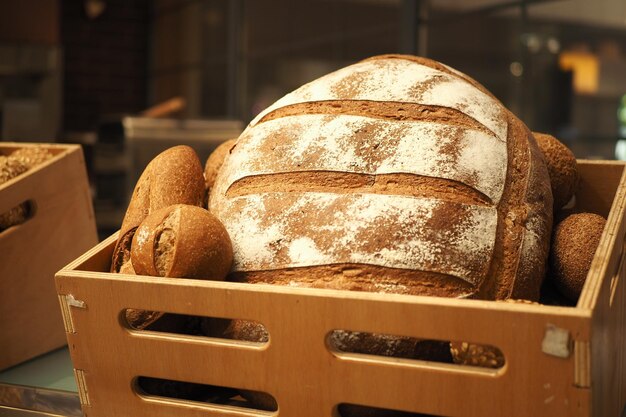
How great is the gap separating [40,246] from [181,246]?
1.87ft

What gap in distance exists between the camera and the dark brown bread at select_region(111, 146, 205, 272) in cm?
110

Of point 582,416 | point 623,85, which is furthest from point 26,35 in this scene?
point 582,416

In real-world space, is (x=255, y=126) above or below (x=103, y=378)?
above

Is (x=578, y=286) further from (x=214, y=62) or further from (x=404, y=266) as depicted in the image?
(x=214, y=62)

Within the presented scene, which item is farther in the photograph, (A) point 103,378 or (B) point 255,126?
(B) point 255,126

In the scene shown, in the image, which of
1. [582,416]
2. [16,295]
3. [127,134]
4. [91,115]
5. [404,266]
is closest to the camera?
[582,416]

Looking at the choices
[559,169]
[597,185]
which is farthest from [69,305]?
[597,185]

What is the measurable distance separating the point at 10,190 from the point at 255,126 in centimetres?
45

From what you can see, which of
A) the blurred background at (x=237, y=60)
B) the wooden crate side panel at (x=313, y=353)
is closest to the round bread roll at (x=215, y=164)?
the wooden crate side panel at (x=313, y=353)

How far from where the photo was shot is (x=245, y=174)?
114 cm

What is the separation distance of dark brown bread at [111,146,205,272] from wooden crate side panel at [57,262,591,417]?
144 mm

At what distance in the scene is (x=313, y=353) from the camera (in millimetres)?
817

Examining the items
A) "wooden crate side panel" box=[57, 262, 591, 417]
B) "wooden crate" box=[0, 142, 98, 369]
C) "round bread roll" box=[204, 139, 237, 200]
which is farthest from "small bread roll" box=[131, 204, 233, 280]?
"wooden crate" box=[0, 142, 98, 369]

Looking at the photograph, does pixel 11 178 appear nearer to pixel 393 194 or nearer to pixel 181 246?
pixel 181 246
